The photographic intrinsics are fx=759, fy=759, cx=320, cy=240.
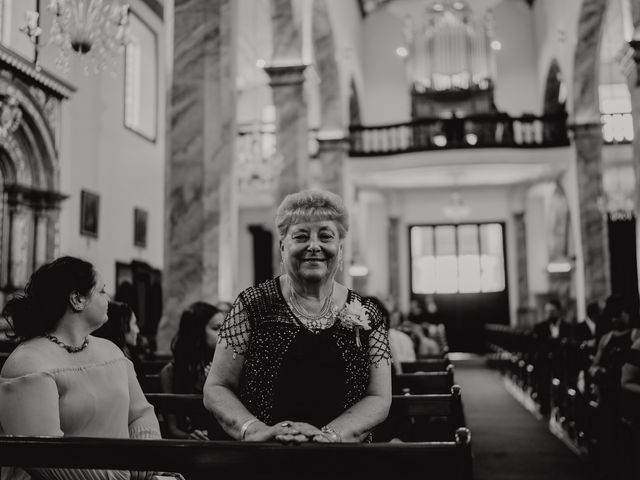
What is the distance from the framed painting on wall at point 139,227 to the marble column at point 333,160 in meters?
4.47

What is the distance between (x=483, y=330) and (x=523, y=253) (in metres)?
2.80

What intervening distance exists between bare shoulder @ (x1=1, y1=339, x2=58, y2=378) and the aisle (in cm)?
476

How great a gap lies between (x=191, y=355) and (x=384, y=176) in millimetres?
16128

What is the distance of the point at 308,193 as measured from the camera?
2.50 metres

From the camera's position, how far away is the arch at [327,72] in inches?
682

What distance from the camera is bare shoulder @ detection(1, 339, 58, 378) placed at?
8.20 feet

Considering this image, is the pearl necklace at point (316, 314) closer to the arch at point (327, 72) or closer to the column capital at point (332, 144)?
the arch at point (327, 72)

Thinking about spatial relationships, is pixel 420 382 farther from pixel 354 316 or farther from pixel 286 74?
pixel 286 74

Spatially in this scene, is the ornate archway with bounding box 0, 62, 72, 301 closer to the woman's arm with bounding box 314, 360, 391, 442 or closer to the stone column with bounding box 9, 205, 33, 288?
the stone column with bounding box 9, 205, 33, 288

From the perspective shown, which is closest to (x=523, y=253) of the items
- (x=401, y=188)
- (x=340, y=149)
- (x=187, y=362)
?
(x=401, y=188)

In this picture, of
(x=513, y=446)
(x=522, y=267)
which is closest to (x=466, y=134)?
(x=522, y=267)

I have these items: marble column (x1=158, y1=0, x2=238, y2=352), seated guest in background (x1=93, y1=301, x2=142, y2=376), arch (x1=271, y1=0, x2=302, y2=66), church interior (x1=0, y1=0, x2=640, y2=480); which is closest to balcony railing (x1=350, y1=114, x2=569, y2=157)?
church interior (x1=0, y1=0, x2=640, y2=480)

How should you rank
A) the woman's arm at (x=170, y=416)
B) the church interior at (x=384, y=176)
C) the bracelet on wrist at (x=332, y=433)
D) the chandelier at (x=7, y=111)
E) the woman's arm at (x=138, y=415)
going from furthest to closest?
the chandelier at (x=7, y=111) < the church interior at (x=384, y=176) < the woman's arm at (x=170, y=416) < the woman's arm at (x=138, y=415) < the bracelet on wrist at (x=332, y=433)

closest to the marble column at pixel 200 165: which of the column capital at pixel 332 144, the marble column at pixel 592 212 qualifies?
the column capital at pixel 332 144
